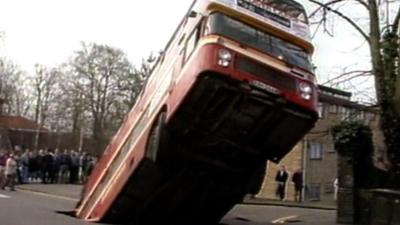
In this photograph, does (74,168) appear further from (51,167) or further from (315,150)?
(315,150)

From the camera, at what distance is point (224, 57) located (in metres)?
13.9

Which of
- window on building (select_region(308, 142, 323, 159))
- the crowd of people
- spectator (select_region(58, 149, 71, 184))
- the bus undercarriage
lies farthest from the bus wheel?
window on building (select_region(308, 142, 323, 159))

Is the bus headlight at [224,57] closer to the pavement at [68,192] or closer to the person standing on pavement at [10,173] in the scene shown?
Answer: the pavement at [68,192]

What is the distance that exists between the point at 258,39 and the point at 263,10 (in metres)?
0.73

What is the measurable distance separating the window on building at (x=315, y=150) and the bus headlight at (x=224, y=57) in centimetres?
4361

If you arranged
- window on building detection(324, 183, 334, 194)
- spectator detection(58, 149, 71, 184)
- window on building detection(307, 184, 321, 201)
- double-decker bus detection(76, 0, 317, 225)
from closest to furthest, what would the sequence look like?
double-decker bus detection(76, 0, 317, 225), spectator detection(58, 149, 71, 184), window on building detection(307, 184, 321, 201), window on building detection(324, 183, 334, 194)

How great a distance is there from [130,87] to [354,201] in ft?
164

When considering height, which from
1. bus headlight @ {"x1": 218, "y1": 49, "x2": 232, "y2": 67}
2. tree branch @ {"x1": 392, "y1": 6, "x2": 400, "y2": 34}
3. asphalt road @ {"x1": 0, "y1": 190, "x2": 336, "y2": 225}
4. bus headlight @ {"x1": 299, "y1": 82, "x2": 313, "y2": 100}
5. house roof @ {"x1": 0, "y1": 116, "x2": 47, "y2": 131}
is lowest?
asphalt road @ {"x1": 0, "y1": 190, "x2": 336, "y2": 225}

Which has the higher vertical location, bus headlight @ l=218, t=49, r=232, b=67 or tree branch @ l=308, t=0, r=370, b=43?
tree branch @ l=308, t=0, r=370, b=43

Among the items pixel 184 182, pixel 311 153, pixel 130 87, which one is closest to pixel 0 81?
pixel 130 87

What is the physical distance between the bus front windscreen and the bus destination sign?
40 cm

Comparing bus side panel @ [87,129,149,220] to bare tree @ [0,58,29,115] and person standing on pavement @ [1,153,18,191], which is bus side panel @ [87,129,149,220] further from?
bare tree @ [0,58,29,115]

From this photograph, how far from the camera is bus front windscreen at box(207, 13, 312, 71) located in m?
14.3

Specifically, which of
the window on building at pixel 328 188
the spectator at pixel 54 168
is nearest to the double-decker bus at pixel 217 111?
the spectator at pixel 54 168
